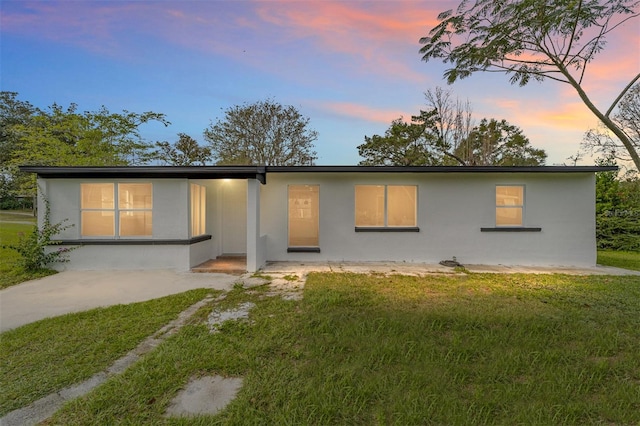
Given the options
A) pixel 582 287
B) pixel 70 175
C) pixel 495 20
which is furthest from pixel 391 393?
pixel 495 20

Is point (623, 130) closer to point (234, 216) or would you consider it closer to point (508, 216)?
point (508, 216)

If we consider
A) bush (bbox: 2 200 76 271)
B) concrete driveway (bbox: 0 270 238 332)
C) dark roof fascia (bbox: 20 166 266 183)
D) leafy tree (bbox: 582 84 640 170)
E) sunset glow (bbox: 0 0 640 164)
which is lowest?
concrete driveway (bbox: 0 270 238 332)

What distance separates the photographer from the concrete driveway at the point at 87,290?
4.26m

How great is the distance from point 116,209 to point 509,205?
10358 mm

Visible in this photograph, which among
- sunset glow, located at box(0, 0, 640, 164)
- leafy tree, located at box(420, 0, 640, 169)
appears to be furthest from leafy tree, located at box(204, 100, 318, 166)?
leafy tree, located at box(420, 0, 640, 169)

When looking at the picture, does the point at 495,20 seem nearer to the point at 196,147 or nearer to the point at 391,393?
the point at 391,393

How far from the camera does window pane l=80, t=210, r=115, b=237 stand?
7.18 metres

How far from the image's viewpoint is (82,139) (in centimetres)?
1539

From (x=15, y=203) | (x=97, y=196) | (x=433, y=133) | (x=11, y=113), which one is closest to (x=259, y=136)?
(x=433, y=133)

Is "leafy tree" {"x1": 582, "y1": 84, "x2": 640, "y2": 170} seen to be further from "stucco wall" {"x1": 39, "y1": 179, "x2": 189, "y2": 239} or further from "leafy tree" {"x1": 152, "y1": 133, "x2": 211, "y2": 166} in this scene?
"leafy tree" {"x1": 152, "y1": 133, "x2": 211, "y2": 166}

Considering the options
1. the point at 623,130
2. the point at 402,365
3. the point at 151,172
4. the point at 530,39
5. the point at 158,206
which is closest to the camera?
the point at 402,365

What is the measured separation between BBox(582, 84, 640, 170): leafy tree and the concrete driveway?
18.5 m

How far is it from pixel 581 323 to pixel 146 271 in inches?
314

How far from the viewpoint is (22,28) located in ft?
26.0
